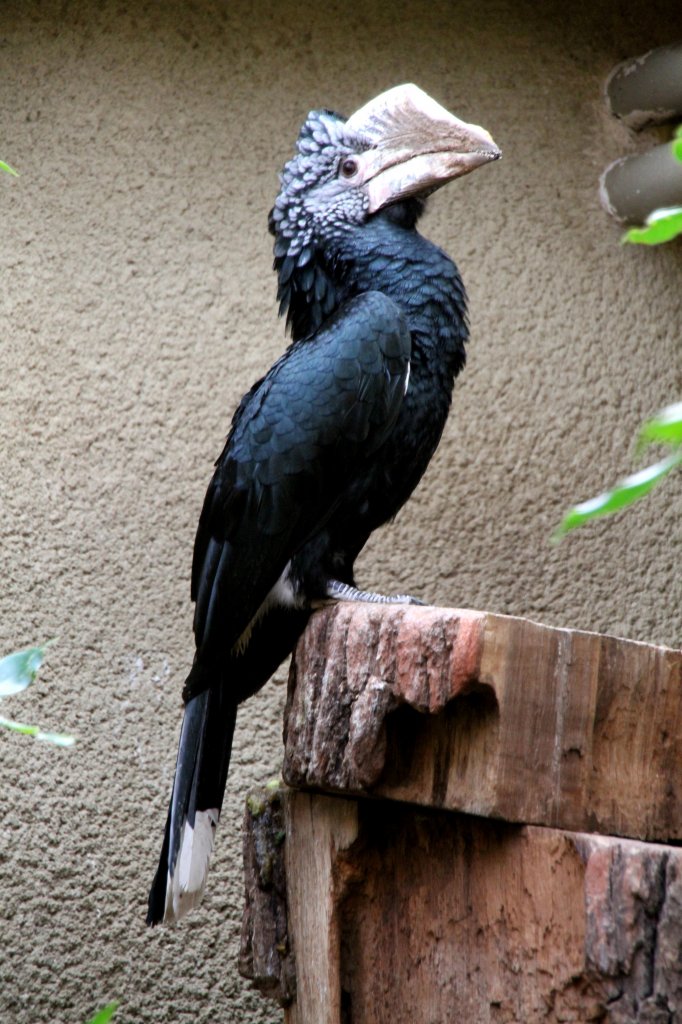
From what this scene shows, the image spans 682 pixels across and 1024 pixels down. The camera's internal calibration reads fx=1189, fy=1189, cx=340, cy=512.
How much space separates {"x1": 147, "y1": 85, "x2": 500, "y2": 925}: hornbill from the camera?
1877mm

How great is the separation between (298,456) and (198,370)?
80 cm

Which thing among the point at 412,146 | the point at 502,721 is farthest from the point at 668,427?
the point at 412,146

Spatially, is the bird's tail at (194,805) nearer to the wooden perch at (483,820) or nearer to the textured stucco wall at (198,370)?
the wooden perch at (483,820)

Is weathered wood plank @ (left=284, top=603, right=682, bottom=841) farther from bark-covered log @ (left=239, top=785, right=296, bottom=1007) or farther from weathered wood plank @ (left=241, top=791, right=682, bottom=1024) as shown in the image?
bark-covered log @ (left=239, top=785, right=296, bottom=1007)

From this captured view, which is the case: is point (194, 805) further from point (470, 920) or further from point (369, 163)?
point (369, 163)

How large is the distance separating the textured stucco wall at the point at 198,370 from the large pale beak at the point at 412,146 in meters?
0.57

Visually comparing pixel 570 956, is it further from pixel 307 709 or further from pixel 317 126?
pixel 317 126

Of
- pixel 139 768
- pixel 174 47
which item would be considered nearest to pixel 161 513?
pixel 139 768

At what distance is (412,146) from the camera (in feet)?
7.00

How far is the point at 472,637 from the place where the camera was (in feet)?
4.62

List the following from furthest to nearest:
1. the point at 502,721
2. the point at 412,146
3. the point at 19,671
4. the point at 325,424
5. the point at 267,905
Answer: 1. the point at 412,146
2. the point at 325,424
3. the point at 267,905
4. the point at 502,721
5. the point at 19,671

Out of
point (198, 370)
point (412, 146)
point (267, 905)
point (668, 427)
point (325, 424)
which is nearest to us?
point (668, 427)

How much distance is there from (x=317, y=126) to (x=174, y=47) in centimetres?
70

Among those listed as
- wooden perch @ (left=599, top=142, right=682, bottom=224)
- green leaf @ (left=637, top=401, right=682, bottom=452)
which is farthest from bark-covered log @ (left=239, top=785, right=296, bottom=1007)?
wooden perch @ (left=599, top=142, right=682, bottom=224)
